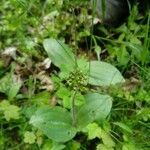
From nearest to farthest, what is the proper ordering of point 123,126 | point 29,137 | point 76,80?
point 76,80 → point 123,126 → point 29,137

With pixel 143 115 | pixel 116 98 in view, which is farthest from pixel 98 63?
pixel 143 115

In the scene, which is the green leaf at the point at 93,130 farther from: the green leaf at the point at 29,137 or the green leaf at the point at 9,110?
the green leaf at the point at 9,110

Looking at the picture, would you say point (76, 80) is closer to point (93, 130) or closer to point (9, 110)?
point (93, 130)

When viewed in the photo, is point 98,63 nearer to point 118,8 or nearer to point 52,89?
point 52,89

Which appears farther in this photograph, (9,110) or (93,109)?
(9,110)

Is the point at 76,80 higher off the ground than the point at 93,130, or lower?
higher

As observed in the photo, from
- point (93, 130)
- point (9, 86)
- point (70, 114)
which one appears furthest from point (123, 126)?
point (9, 86)

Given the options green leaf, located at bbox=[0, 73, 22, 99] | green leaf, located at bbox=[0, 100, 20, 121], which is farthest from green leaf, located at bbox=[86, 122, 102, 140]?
green leaf, located at bbox=[0, 73, 22, 99]
